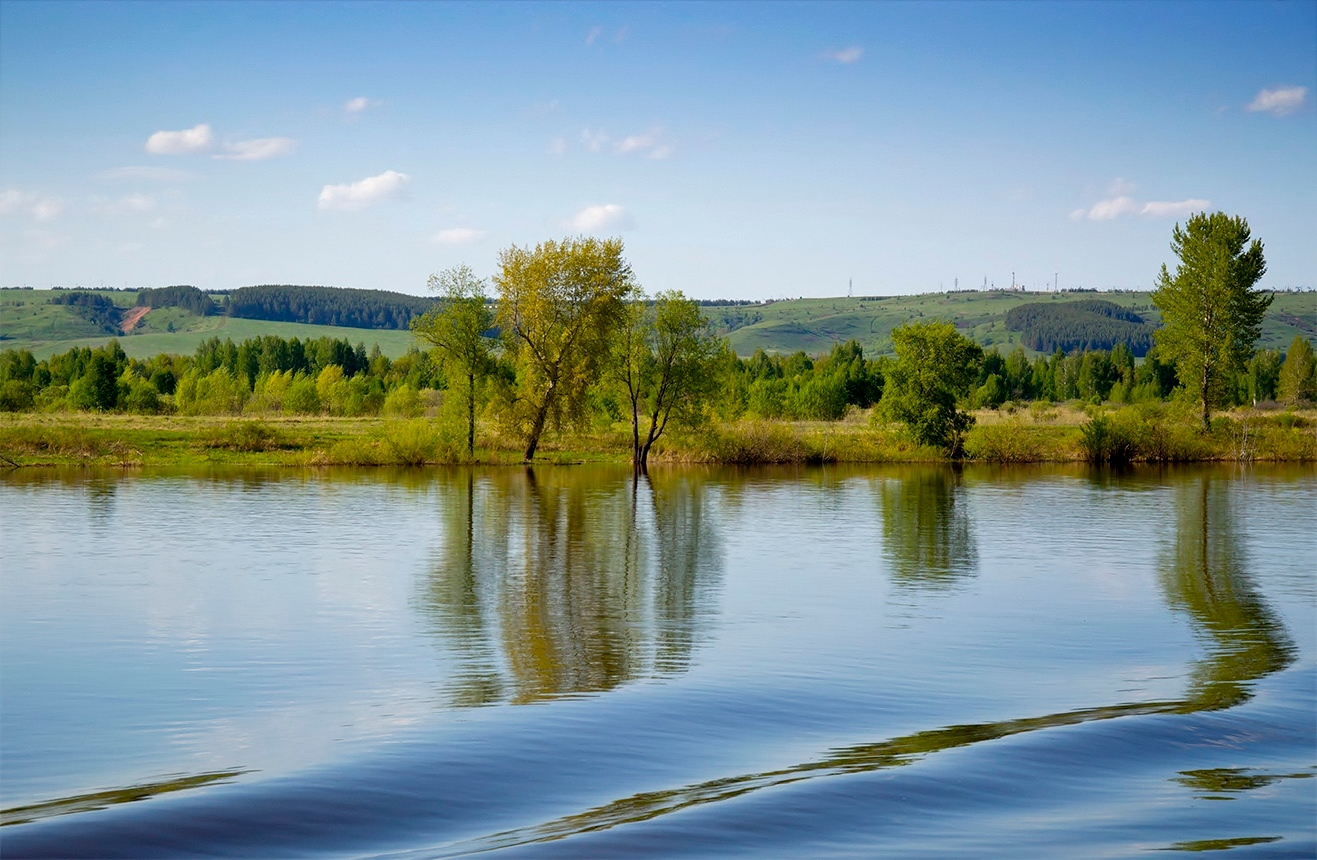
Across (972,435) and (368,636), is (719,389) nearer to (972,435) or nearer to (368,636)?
(972,435)

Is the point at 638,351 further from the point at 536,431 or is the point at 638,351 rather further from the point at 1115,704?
the point at 1115,704

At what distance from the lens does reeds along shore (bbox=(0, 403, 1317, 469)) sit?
55.0m

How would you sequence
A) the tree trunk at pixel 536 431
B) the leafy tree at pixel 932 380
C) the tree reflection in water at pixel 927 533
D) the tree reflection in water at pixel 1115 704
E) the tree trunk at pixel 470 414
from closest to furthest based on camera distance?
the tree reflection in water at pixel 1115 704 < the tree reflection in water at pixel 927 533 < the leafy tree at pixel 932 380 < the tree trunk at pixel 470 414 < the tree trunk at pixel 536 431

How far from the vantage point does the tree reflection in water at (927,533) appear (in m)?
22.8

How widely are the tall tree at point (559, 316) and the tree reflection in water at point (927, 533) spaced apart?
16224 mm

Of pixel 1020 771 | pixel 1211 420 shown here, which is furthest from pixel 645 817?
pixel 1211 420

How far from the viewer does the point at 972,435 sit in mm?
60375

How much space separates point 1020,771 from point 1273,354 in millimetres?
144630

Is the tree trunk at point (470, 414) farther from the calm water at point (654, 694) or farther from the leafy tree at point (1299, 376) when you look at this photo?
the leafy tree at point (1299, 376)

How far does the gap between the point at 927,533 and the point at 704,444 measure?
99.4 ft

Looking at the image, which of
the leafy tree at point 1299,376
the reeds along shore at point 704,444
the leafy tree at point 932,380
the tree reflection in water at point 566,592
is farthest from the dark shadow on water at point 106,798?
the leafy tree at point 1299,376

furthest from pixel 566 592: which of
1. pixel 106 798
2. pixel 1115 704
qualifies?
pixel 106 798

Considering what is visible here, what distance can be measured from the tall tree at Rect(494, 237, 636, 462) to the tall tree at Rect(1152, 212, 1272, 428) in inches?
1198

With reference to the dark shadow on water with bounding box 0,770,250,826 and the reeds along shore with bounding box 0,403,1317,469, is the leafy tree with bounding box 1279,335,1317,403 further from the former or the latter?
the dark shadow on water with bounding box 0,770,250,826
